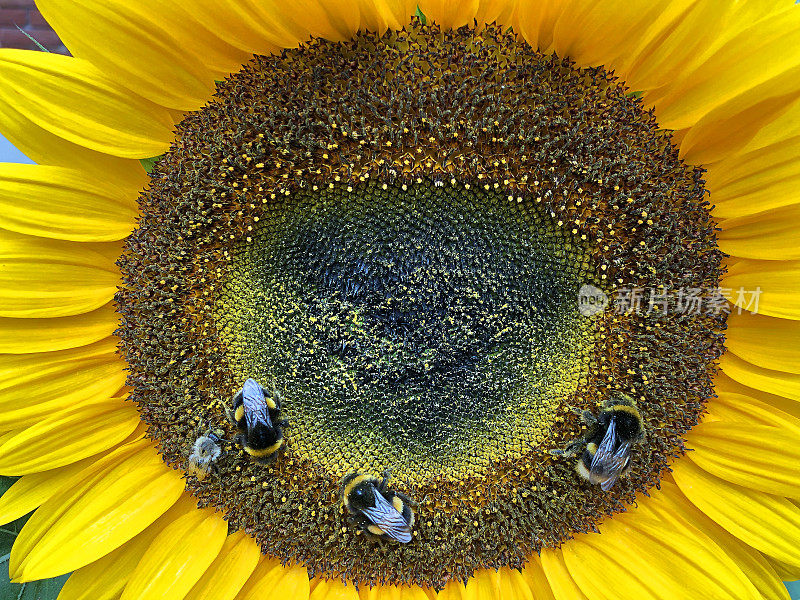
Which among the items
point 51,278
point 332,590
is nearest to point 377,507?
point 332,590

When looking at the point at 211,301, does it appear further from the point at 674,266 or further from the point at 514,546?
the point at 674,266

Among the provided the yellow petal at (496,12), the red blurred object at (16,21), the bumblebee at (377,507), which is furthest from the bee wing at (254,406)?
the red blurred object at (16,21)

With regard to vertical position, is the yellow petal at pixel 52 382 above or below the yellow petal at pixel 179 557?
above

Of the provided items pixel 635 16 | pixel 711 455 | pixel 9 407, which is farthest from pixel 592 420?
pixel 9 407

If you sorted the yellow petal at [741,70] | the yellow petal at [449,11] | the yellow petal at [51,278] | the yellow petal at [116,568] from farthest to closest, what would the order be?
the yellow petal at [116,568] → the yellow petal at [51,278] → the yellow petal at [449,11] → the yellow petal at [741,70]

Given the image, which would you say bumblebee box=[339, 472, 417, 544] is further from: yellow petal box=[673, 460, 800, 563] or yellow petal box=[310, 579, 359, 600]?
yellow petal box=[673, 460, 800, 563]

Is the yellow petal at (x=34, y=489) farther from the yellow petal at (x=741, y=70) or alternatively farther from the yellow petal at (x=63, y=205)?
the yellow petal at (x=741, y=70)
